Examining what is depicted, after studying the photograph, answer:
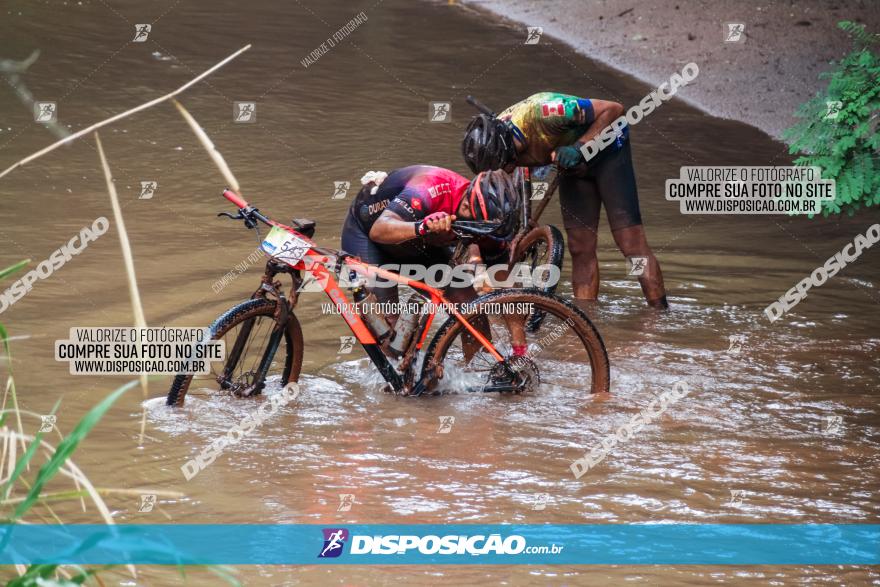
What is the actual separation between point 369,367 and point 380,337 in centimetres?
63

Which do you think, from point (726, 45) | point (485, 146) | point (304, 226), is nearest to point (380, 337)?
point (304, 226)

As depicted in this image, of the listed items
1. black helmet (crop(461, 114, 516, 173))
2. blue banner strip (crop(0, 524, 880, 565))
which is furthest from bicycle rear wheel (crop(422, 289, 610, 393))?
blue banner strip (crop(0, 524, 880, 565))

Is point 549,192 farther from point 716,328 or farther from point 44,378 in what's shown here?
point 44,378

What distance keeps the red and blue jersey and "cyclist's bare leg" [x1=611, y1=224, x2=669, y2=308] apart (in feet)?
6.30

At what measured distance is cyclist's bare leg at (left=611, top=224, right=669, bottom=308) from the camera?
25.9 feet

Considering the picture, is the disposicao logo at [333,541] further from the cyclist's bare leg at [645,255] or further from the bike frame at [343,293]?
the cyclist's bare leg at [645,255]

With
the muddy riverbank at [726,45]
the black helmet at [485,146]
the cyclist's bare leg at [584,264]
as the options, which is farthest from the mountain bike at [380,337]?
A: the muddy riverbank at [726,45]

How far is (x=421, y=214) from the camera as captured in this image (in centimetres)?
616

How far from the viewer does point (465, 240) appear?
6.20 m

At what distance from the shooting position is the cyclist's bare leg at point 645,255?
7895mm

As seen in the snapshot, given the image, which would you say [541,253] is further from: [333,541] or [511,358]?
[333,541]

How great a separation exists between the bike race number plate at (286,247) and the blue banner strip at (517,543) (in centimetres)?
152

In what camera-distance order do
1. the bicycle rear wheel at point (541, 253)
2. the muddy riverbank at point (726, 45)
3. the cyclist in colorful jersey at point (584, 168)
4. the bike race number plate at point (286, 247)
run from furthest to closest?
the muddy riverbank at point (726, 45) < the bicycle rear wheel at point (541, 253) < the cyclist in colorful jersey at point (584, 168) < the bike race number plate at point (286, 247)

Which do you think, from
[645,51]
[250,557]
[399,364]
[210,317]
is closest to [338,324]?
[210,317]
